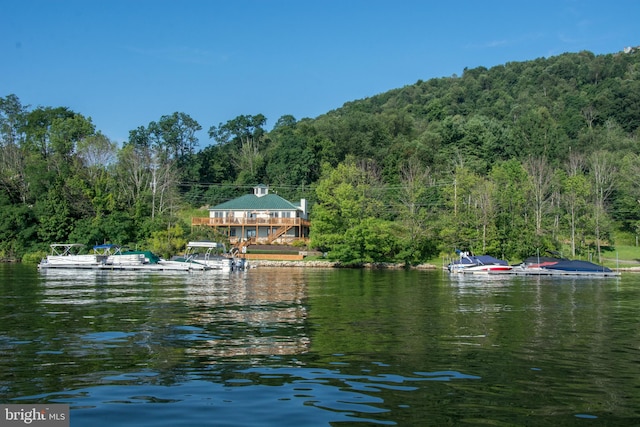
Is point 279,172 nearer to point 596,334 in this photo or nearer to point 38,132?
point 38,132

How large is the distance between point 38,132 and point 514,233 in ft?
271

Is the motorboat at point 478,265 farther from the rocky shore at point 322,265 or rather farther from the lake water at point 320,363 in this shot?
the lake water at point 320,363

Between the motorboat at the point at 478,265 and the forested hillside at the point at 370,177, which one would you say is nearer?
the motorboat at the point at 478,265

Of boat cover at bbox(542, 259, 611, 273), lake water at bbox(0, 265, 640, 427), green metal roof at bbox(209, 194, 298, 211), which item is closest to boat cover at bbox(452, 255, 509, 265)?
boat cover at bbox(542, 259, 611, 273)

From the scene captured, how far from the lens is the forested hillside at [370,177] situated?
253 ft

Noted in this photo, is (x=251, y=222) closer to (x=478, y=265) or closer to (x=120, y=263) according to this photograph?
(x=120, y=263)

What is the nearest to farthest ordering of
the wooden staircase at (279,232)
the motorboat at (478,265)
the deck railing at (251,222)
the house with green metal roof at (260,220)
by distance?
the motorboat at (478,265) → the wooden staircase at (279,232) → the house with green metal roof at (260,220) → the deck railing at (251,222)

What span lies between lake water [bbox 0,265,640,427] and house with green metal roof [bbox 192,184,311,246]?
59.4 m

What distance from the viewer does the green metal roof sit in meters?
92.9

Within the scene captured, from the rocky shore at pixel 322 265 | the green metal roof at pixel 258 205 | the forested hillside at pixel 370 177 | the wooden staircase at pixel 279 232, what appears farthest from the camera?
the green metal roof at pixel 258 205

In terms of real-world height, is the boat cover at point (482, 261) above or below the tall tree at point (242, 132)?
below

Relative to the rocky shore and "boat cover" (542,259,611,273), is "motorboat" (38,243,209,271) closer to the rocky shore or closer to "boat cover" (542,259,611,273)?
the rocky shore

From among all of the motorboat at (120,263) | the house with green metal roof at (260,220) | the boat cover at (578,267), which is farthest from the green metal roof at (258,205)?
the boat cover at (578,267)

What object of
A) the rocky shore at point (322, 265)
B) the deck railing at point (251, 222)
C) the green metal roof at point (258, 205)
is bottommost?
the rocky shore at point (322, 265)
